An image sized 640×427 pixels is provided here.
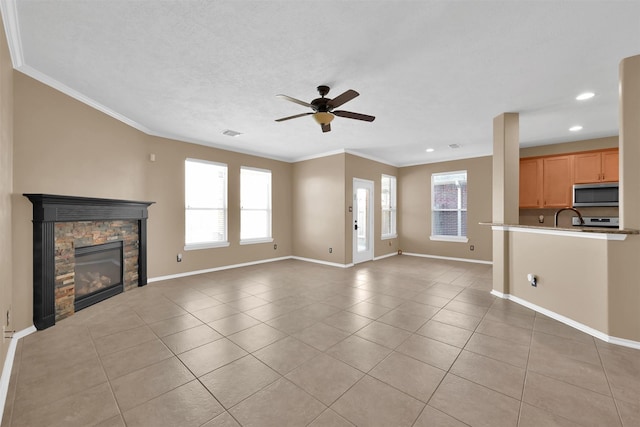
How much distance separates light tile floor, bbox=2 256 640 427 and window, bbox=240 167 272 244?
2.71 meters

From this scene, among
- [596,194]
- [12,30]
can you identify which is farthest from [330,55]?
[596,194]

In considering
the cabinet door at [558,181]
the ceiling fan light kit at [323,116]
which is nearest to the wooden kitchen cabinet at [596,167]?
the cabinet door at [558,181]

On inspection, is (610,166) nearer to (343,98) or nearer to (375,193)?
(375,193)

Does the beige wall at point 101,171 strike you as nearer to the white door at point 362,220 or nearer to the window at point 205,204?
the window at point 205,204

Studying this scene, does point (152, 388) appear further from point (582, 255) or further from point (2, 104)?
point (582, 255)

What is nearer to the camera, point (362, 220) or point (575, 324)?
point (575, 324)

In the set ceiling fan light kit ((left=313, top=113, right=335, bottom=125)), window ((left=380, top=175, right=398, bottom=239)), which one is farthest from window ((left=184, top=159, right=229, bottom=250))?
window ((left=380, top=175, right=398, bottom=239))

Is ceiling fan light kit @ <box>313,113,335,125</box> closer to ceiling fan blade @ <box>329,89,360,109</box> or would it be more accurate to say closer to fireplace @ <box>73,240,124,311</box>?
ceiling fan blade @ <box>329,89,360,109</box>

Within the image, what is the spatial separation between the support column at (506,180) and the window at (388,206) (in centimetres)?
365

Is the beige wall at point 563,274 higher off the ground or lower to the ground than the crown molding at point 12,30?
lower

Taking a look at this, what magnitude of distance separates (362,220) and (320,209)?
1130mm

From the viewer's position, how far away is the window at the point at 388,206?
7.53 metres

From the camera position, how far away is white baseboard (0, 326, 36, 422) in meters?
1.74

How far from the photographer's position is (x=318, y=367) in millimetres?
2123
